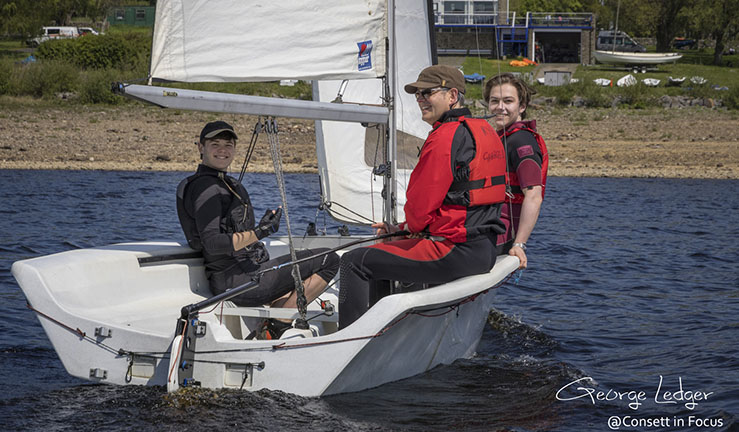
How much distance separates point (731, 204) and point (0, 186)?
44.1 feet

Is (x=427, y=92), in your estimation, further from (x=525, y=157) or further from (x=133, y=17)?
(x=133, y=17)

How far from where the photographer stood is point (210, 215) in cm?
559

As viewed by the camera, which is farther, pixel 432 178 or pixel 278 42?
pixel 278 42

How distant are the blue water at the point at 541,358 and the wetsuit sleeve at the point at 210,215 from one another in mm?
973

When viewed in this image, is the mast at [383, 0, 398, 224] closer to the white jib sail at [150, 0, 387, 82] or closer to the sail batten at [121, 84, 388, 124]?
the white jib sail at [150, 0, 387, 82]

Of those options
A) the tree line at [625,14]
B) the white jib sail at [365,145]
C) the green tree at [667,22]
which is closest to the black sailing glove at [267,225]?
the white jib sail at [365,145]

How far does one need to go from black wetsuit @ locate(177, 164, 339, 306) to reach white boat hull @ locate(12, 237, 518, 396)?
0.72 ft

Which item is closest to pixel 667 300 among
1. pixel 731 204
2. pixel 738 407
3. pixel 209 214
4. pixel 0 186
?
pixel 738 407

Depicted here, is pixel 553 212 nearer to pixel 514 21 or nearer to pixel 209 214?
pixel 209 214

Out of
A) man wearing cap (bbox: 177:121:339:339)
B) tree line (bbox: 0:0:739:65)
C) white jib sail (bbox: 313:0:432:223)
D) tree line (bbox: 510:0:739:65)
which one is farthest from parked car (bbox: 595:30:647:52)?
man wearing cap (bbox: 177:121:339:339)

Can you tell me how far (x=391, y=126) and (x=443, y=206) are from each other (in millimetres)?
1916

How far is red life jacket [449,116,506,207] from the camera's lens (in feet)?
15.9

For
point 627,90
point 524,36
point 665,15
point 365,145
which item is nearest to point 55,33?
point 524,36

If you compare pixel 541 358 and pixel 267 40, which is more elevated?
pixel 267 40
